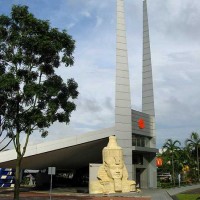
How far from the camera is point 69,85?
21188mm

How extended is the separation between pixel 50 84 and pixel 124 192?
19424 millimetres

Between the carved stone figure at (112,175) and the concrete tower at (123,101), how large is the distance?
3104mm

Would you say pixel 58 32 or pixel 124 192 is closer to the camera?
pixel 58 32

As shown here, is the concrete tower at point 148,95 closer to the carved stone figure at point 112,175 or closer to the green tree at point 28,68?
the carved stone figure at point 112,175

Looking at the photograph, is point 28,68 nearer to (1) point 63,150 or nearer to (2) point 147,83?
(1) point 63,150

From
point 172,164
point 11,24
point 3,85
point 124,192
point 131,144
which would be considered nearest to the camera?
point 3,85

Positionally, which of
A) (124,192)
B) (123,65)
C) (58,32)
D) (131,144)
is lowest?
(124,192)

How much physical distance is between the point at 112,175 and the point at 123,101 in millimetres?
9575

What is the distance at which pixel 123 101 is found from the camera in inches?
1626

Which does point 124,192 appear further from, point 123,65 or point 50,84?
point 50,84

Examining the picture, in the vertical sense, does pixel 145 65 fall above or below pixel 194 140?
above

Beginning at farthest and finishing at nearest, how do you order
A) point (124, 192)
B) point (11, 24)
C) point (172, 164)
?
point (172, 164) → point (124, 192) → point (11, 24)

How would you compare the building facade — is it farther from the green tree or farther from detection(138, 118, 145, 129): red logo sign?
the green tree

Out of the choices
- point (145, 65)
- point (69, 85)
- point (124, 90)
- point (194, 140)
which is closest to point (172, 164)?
point (194, 140)
